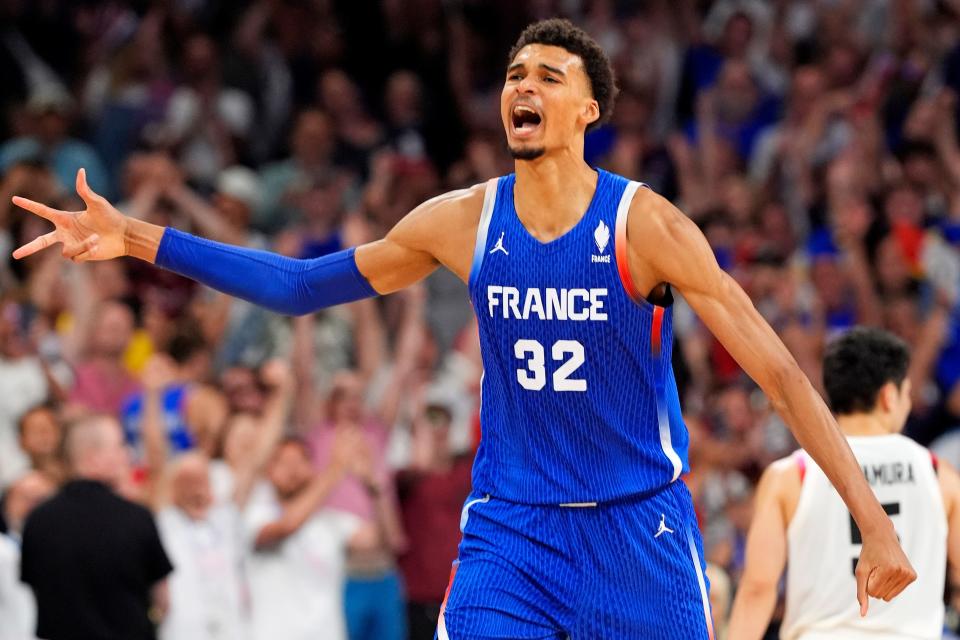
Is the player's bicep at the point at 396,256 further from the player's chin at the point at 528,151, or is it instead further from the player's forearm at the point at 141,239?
the player's forearm at the point at 141,239

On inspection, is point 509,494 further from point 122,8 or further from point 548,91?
point 122,8

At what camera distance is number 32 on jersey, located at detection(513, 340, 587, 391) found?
16.0 ft

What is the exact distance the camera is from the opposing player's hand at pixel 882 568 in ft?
15.0

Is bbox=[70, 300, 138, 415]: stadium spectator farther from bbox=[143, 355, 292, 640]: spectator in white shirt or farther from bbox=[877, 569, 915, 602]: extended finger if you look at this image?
bbox=[877, 569, 915, 602]: extended finger

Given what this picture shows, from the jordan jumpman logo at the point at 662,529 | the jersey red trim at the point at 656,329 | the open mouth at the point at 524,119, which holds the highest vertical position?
the open mouth at the point at 524,119

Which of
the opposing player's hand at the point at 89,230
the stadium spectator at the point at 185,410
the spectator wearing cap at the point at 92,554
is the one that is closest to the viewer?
the opposing player's hand at the point at 89,230

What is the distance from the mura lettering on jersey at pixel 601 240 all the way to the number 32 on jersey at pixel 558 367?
0.26 m

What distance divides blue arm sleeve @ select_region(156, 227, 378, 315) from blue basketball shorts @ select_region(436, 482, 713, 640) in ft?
3.17

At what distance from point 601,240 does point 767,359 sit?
2.03 feet

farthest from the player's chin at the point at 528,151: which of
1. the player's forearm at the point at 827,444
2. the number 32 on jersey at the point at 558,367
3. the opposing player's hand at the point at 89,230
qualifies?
the opposing player's hand at the point at 89,230

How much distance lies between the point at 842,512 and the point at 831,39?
9.00 m

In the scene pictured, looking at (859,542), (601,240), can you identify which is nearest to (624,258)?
(601,240)

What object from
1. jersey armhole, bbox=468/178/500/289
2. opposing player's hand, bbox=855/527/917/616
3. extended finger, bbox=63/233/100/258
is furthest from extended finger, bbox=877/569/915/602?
extended finger, bbox=63/233/100/258

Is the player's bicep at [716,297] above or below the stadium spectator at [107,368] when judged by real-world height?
below
